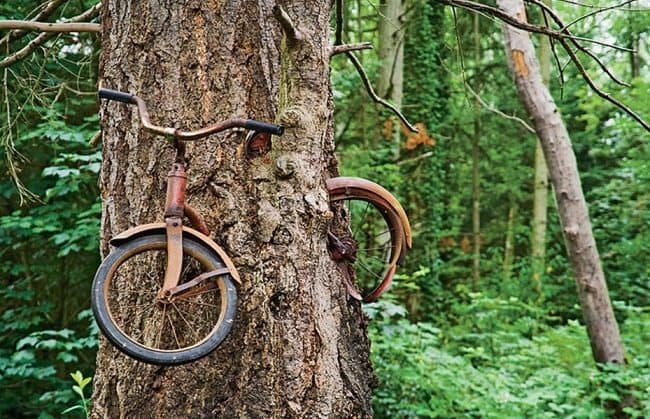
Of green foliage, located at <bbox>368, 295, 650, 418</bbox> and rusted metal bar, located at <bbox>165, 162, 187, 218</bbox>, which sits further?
green foliage, located at <bbox>368, 295, 650, 418</bbox>

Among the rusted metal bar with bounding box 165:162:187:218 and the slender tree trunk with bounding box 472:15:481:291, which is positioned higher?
the slender tree trunk with bounding box 472:15:481:291

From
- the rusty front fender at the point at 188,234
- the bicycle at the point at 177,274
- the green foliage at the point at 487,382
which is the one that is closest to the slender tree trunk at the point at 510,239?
the green foliage at the point at 487,382

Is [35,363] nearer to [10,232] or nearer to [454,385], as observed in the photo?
[10,232]

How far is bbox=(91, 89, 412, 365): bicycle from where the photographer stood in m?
1.34

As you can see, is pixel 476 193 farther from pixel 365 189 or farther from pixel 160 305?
pixel 160 305

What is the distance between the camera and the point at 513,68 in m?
5.54

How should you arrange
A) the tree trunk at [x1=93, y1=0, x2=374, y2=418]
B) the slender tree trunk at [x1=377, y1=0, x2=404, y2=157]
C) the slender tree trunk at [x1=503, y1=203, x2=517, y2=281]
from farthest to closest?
the slender tree trunk at [x1=503, y1=203, x2=517, y2=281]
the slender tree trunk at [x1=377, y1=0, x2=404, y2=157]
the tree trunk at [x1=93, y1=0, x2=374, y2=418]

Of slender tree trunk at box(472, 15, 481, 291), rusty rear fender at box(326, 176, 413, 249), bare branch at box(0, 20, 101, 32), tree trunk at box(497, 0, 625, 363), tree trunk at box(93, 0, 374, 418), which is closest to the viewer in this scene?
tree trunk at box(93, 0, 374, 418)

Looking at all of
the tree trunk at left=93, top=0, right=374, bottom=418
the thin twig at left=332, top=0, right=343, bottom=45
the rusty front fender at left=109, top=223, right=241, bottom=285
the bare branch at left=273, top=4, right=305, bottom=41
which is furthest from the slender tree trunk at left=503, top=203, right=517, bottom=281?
the rusty front fender at left=109, top=223, right=241, bottom=285

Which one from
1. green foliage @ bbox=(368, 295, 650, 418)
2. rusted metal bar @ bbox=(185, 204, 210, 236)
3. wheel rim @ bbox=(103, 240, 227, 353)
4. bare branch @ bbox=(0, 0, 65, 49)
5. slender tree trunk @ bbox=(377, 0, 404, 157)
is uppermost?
slender tree trunk @ bbox=(377, 0, 404, 157)

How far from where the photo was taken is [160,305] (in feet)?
4.91

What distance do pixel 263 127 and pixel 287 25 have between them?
235 millimetres

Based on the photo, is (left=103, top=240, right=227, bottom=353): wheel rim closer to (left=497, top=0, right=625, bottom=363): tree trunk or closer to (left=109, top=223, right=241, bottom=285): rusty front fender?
(left=109, top=223, right=241, bottom=285): rusty front fender

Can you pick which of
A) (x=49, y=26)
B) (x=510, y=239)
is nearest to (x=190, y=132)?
(x=49, y=26)
